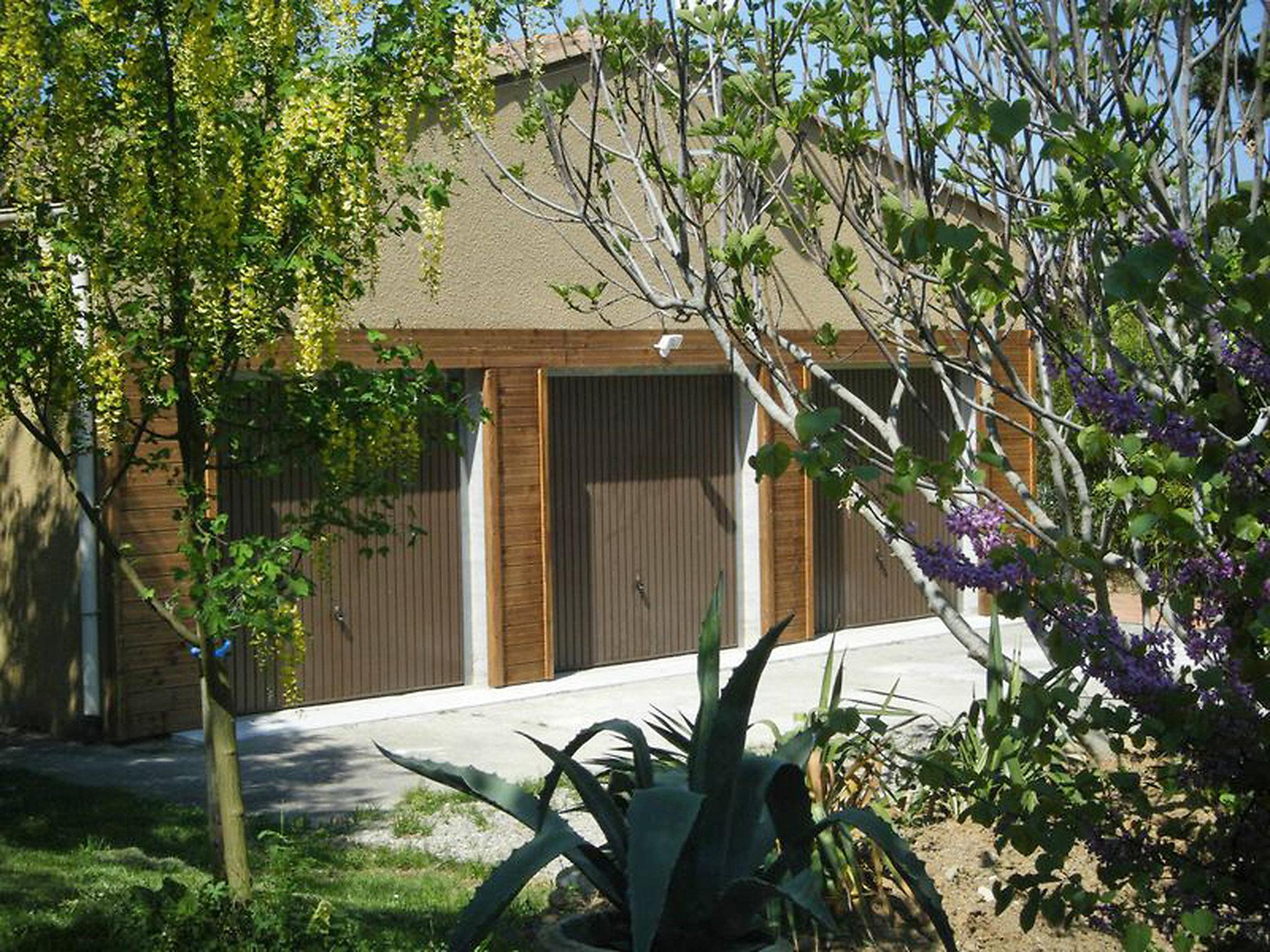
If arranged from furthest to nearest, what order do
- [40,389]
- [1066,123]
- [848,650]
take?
[848,650] → [40,389] → [1066,123]

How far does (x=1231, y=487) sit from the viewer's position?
333 centimetres

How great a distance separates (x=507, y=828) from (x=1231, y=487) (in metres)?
6.32

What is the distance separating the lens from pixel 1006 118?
3373 mm

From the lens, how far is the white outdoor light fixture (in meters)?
14.6

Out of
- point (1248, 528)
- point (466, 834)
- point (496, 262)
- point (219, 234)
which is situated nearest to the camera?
point (1248, 528)

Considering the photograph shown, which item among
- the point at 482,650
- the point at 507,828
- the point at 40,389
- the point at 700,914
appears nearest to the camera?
the point at 700,914

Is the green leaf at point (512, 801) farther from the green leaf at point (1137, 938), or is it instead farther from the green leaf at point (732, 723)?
the green leaf at point (1137, 938)

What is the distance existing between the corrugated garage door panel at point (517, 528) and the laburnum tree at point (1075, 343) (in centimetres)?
555

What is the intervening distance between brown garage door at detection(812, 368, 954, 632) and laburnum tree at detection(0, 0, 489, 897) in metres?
10.1

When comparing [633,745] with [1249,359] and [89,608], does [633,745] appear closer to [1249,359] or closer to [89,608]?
[1249,359]

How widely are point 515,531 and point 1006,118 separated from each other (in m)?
10.5

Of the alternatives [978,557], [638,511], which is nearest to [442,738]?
[638,511]

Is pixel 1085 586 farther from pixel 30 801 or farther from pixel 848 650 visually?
pixel 848 650

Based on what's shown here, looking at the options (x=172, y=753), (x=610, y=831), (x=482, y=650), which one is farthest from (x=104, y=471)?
(x=610, y=831)
